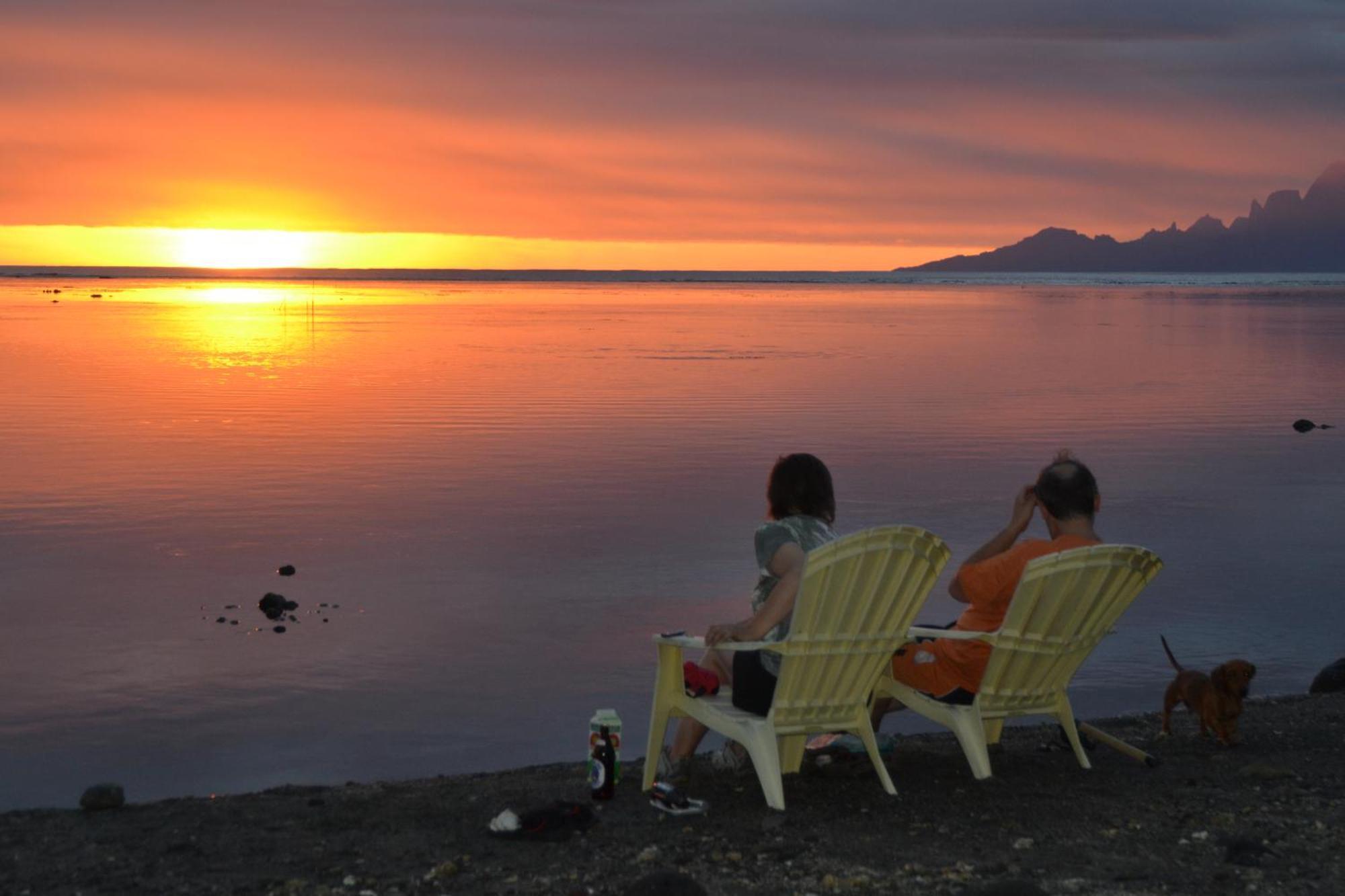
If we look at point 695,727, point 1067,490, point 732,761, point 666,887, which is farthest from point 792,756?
point 666,887

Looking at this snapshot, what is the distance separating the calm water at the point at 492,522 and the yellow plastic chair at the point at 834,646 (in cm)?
137

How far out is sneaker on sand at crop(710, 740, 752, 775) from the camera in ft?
21.0

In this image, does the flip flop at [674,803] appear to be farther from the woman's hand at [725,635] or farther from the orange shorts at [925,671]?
the orange shorts at [925,671]

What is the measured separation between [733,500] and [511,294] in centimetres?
8740

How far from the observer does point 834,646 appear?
5.81 metres

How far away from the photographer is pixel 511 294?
99.9 meters

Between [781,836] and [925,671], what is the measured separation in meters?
1.15

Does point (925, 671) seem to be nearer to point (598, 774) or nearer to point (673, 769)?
point (673, 769)

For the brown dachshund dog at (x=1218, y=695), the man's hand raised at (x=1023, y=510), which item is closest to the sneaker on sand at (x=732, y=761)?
the man's hand raised at (x=1023, y=510)

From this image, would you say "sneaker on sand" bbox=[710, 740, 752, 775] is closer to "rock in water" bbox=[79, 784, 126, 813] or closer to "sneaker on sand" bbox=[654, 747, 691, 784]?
"sneaker on sand" bbox=[654, 747, 691, 784]

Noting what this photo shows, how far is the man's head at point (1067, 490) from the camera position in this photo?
6.22m

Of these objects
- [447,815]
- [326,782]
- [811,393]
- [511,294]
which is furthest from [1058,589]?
[511,294]

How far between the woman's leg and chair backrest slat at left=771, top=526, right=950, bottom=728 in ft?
1.57

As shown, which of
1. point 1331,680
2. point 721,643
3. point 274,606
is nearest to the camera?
point 721,643
